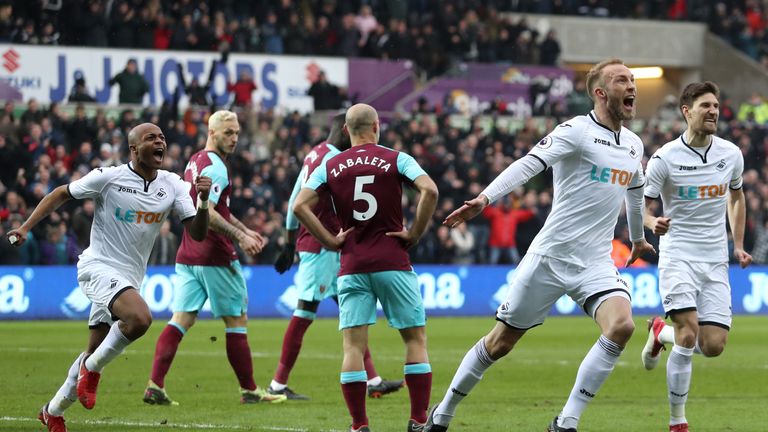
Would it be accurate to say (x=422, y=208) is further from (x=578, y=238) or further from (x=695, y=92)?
(x=695, y=92)

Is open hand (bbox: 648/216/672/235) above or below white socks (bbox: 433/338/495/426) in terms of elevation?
above

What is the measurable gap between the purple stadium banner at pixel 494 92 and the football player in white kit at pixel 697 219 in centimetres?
2279

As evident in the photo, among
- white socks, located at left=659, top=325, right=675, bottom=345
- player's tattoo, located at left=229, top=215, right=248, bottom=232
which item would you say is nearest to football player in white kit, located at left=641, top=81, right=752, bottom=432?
white socks, located at left=659, top=325, right=675, bottom=345

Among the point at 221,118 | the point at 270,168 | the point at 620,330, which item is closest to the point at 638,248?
the point at 620,330

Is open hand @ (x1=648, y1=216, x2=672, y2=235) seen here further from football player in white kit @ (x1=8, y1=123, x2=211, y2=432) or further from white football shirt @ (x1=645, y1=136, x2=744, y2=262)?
football player in white kit @ (x1=8, y1=123, x2=211, y2=432)

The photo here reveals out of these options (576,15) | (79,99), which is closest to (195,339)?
(79,99)

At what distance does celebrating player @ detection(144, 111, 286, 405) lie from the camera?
38.6 ft

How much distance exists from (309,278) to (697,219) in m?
3.78

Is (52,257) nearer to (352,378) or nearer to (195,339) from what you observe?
(195,339)

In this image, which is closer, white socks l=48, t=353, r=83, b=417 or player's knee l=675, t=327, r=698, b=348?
white socks l=48, t=353, r=83, b=417

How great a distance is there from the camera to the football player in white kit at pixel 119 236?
9.65 meters

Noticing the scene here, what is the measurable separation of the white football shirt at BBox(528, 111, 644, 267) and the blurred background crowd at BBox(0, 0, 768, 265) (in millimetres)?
15224

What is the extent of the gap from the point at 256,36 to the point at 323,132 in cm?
436

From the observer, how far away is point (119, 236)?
10.1 meters
